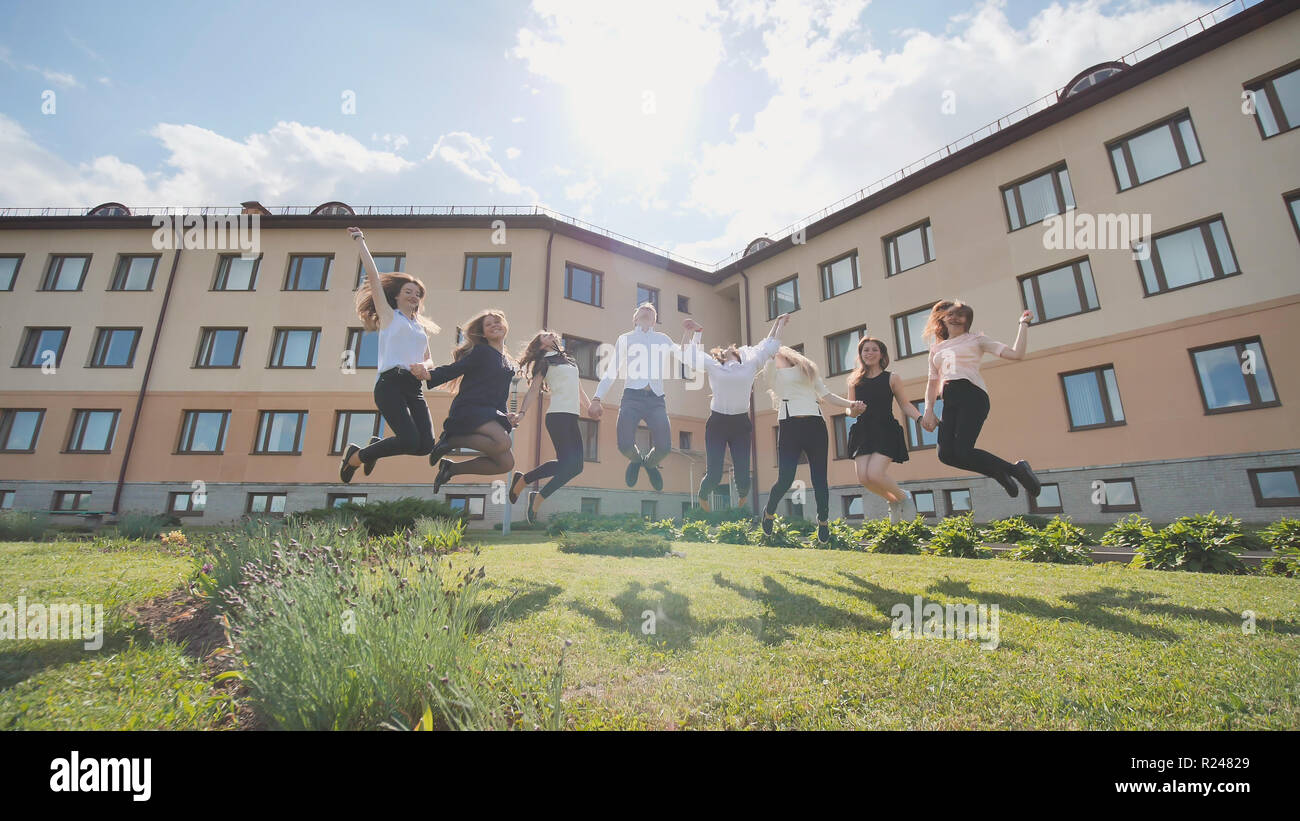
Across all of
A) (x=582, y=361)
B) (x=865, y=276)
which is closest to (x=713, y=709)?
(x=582, y=361)

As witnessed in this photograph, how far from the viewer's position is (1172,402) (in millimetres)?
14000

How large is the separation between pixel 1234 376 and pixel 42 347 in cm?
3907

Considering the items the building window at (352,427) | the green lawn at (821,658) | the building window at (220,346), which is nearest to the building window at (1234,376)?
the green lawn at (821,658)

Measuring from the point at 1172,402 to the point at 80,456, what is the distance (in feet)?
113

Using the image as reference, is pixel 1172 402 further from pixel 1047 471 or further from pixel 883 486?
pixel 883 486

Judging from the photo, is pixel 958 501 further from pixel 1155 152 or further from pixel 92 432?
pixel 92 432

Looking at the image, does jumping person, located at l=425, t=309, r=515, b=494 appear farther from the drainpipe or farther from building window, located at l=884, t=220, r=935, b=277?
the drainpipe

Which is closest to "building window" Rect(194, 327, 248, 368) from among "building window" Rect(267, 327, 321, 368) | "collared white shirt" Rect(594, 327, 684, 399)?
"building window" Rect(267, 327, 321, 368)

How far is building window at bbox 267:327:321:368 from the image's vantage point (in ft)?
68.2

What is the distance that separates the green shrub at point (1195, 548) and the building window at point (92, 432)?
2947cm

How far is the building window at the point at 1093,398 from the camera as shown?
15.0 metres

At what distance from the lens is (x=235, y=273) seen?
2225cm

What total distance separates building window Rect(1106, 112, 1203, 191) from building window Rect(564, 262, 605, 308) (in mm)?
17259

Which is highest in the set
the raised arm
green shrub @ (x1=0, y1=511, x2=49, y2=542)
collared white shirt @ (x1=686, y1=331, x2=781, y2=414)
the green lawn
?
the raised arm
